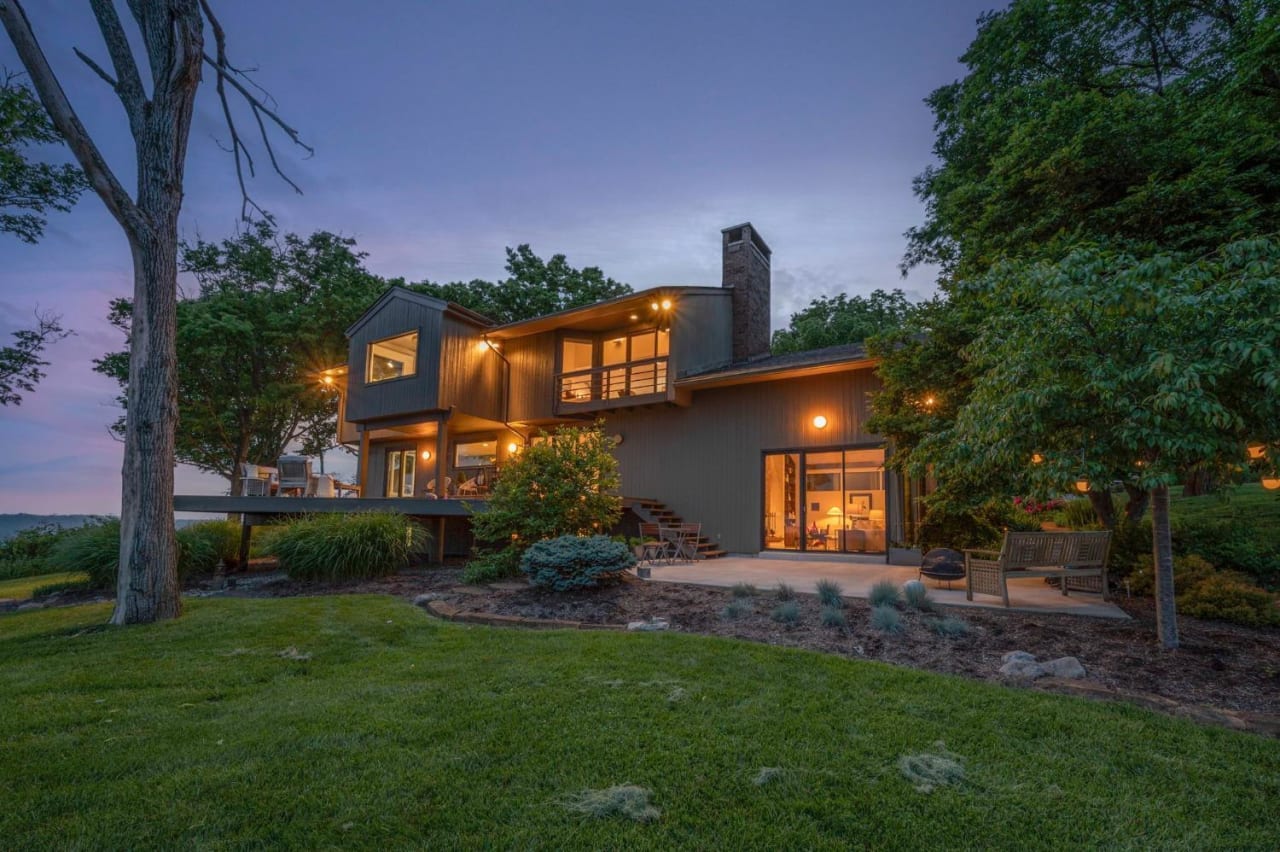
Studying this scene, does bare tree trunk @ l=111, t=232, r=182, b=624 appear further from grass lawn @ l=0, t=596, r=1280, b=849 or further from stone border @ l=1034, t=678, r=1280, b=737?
stone border @ l=1034, t=678, r=1280, b=737

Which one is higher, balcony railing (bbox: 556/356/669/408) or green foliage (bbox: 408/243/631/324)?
green foliage (bbox: 408/243/631/324)

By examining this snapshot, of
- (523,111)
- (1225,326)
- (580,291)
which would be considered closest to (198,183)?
(523,111)

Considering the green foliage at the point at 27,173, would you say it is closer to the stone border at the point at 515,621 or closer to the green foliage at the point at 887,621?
the stone border at the point at 515,621

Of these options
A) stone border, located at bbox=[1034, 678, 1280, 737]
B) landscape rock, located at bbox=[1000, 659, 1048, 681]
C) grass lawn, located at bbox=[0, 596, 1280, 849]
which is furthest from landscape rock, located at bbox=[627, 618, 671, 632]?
stone border, located at bbox=[1034, 678, 1280, 737]

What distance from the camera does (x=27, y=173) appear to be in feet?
48.0

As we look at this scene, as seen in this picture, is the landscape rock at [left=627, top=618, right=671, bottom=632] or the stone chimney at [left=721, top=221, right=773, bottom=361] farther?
the stone chimney at [left=721, top=221, right=773, bottom=361]

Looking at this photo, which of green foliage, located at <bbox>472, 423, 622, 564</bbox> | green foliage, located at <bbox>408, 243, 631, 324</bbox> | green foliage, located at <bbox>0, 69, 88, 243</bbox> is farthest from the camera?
green foliage, located at <bbox>408, 243, 631, 324</bbox>

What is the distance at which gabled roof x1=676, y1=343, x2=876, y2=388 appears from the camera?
413 inches

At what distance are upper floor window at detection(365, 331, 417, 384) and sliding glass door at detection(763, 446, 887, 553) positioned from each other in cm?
955

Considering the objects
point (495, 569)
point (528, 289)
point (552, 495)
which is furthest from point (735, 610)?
point (528, 289)

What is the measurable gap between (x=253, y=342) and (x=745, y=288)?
669 inches

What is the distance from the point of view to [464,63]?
12055 millimetres

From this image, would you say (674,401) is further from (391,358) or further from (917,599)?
(391,358)

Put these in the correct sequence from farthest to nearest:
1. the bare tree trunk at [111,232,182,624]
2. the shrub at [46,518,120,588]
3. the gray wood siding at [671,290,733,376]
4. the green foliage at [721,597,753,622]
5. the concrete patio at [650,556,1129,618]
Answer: the gray wood siding at [671,290,733,376], the shrub at [46,518,120,588], the concrete patio at [650,556,1129,618], the bare tree trunk at [111,232,182,624], the green foliage at [721,597,753,622]
